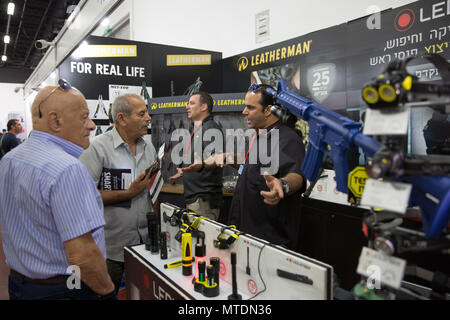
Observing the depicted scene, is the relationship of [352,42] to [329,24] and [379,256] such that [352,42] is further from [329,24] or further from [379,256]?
[379,256]

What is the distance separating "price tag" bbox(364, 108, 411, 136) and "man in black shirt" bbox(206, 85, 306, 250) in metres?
0.84

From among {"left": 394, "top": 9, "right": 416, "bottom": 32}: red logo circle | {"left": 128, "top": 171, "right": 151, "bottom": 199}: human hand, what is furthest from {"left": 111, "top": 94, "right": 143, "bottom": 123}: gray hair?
{"left": 394, "top": 9, "right": 416, "bottom": 32}: red logo circle

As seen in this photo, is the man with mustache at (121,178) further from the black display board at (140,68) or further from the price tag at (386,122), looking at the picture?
the black display board at (140,68)

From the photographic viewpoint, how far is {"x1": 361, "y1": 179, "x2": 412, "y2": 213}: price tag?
0.85 metres

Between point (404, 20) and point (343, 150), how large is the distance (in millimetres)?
1991

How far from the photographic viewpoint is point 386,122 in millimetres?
916

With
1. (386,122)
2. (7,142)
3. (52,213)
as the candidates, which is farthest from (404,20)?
(7,142)

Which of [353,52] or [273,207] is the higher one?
[353,52]

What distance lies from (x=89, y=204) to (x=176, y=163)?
134 inches

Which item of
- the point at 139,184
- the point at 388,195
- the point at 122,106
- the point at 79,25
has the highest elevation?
the point at 79,25

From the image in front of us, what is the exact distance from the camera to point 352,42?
296 cm

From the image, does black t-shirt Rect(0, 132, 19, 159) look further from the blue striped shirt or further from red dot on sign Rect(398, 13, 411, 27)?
red dot on sign Rect(398, 13, 411, 27)

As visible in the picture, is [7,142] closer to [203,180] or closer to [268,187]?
[203,180]
